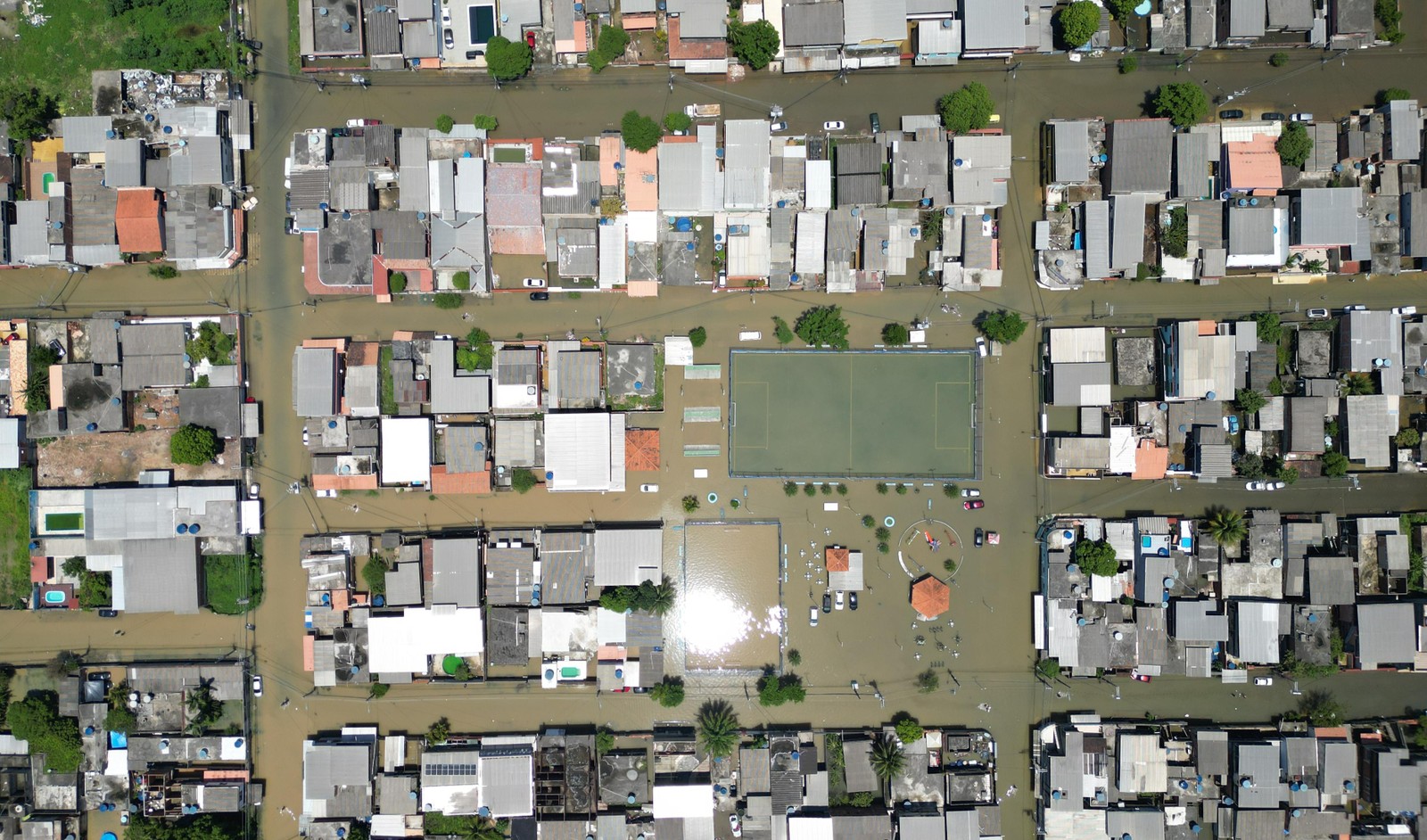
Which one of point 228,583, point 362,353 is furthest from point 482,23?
point 228,583

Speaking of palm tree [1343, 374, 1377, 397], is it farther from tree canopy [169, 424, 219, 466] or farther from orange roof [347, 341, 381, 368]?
tree canopy [169, 424, 219, 466]

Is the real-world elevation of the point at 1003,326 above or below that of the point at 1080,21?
below

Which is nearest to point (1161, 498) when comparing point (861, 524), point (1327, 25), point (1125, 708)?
point (1125, 708)

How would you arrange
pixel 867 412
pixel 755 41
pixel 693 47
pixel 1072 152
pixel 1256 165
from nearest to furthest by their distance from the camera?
pixel 755 41 < pixel 1256 165 < pixel 1072 152 < pixel 693 47 < pixel 867 412

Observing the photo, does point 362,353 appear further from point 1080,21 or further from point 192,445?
point 1080,21

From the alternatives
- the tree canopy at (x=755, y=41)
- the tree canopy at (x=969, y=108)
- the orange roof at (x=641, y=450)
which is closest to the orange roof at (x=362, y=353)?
the orange roof at (x=641, y=450)

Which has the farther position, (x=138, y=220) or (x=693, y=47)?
(x=693, y=47)

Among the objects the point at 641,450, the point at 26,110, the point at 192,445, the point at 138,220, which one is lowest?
the point at 641,450

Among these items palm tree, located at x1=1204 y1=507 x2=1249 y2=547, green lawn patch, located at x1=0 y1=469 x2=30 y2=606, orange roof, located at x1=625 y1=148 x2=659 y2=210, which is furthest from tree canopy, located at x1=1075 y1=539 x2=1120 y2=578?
green lawn patch, located at x1=0 y1=469 x2=30 y2=606
